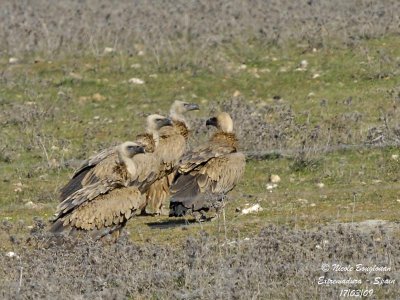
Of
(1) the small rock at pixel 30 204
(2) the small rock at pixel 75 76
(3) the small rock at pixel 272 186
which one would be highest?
(2) the small rock at pixel 75 76

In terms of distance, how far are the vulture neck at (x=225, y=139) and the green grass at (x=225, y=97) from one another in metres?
0.81

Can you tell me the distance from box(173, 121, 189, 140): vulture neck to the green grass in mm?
1026

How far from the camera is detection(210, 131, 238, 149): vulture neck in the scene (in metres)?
14.0

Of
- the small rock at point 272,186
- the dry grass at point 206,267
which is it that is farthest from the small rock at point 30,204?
the dry grass at point 206,267

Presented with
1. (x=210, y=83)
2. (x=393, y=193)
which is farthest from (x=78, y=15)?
(x=393, y=193)

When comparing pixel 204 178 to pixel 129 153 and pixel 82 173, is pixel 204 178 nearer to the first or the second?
pixel 129 153

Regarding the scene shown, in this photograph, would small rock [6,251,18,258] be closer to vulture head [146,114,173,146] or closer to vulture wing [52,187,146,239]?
vulture wing [52,187,146,239]

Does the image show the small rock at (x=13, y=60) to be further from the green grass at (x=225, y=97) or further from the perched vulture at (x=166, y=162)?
the perched vulture at (x=166, y=162)

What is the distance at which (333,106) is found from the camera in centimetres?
1948

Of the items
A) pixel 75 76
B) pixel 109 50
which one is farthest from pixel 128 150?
pixel 109 50

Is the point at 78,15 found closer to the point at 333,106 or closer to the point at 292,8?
the point at 292,8

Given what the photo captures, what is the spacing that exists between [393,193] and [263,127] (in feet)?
12.7

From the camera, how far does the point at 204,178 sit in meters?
13.3

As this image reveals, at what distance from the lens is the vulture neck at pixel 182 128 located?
15.2 m
